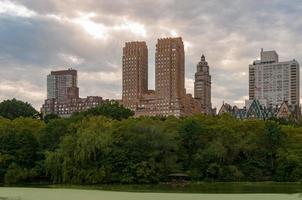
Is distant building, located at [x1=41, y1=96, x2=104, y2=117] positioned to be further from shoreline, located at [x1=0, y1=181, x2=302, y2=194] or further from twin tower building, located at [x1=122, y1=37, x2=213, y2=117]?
shoreline, located at [x1=0, y1=181, x2=302, y2=194]

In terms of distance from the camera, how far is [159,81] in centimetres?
17325

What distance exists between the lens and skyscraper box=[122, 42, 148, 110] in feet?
576

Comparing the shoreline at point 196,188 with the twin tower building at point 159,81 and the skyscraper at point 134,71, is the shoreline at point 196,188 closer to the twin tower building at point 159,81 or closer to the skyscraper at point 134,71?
the twin tower building at point 159,81

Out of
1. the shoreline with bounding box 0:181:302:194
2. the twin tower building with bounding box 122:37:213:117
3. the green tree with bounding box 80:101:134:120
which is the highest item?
the twin tower building with bounding box 122:37:213:117

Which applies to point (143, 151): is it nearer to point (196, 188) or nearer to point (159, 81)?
point (196, 188)

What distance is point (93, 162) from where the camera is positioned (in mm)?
49219

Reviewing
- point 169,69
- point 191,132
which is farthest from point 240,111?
point 191,132

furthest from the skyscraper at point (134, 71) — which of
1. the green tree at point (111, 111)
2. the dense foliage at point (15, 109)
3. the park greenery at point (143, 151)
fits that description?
the park greenery at point (143, 151)

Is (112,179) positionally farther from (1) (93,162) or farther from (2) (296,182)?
(2) (296,182)

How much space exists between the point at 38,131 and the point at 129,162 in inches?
419

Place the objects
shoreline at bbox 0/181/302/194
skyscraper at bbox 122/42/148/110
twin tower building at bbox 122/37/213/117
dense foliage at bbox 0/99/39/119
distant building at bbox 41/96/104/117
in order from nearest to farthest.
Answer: shoreline at bbox 0/181/302/194, dense foliage at bbox 0/99/39/119, twin tower building at bbox 122/37/213/117, skyscraper at bbox 122/42/148/110, distant building at bbox 41/96/104/117

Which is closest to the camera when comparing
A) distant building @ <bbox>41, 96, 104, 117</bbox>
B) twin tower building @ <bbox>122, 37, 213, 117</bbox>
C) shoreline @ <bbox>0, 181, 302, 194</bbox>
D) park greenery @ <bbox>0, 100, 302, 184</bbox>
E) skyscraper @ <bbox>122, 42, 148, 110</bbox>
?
shoreline @ <bbox>0, 181, 302, 194</bbox>

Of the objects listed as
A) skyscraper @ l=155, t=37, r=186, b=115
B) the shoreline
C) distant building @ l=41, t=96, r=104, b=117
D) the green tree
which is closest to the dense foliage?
the green tree

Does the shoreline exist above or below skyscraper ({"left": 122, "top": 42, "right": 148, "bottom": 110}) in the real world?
below
